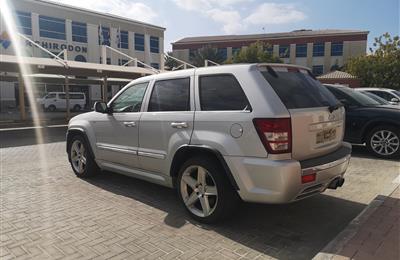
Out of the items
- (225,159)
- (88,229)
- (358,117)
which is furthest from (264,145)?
(358,117)

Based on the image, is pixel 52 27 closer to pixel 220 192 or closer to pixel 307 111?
pixel 220 192

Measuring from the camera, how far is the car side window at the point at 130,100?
5195 millimetres

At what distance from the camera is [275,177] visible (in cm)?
352

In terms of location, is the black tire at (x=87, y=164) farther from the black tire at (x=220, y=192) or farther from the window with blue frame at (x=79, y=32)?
the window with blue frame at (x=79, y=32)

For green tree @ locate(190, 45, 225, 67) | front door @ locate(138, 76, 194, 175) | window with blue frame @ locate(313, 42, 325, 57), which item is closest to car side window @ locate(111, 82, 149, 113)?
front door @ locate(138, 76, 194, 175)

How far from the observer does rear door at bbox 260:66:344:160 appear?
3719 millimetres

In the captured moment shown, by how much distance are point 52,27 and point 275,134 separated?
123 ft

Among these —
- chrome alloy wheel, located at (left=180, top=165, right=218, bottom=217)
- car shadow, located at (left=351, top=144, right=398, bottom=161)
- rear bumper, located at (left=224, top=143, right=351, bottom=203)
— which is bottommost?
car shadow, located at (left=351, top=144, right=398, bottom=161)

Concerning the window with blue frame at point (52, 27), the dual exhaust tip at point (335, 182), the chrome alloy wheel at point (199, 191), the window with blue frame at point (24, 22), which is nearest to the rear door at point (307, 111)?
the dual exhaust tip at point (335, 182)

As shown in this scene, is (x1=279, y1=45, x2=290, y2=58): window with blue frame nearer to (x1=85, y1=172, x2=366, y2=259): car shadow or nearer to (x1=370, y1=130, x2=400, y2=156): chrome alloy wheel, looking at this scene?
(x1=370, y1=130, x2=400, y2=156): chrome alloy wheel

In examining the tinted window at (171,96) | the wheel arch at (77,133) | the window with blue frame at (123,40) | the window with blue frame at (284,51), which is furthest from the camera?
the window with blue frame at (284,51)

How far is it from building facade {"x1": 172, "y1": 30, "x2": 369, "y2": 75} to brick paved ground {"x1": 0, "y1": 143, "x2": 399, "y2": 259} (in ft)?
180

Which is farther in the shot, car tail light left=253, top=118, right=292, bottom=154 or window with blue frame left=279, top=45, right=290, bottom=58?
window with blue frame left=279, top=45, right=290, bottom=58

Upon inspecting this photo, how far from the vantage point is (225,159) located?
12.5ft
